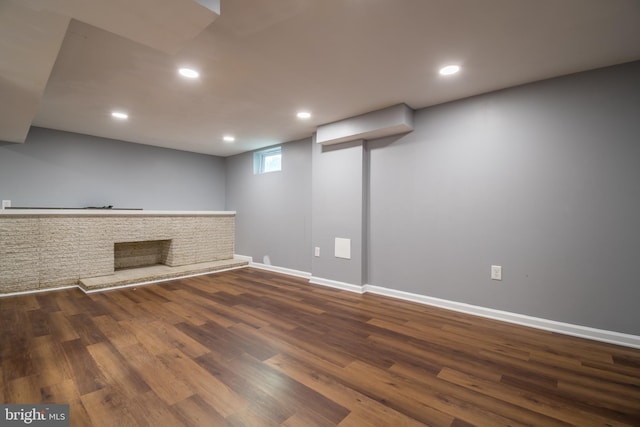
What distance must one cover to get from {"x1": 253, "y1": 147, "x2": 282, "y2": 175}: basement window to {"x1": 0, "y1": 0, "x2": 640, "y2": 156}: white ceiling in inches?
69.0

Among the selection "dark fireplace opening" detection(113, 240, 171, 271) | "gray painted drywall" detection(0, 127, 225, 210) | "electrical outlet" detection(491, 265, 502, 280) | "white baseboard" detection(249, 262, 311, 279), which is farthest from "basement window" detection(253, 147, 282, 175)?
"electrical outlet" detection(491, 265, 502, 280)

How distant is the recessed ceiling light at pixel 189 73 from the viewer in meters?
2.33

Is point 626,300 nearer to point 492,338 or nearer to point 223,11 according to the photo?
point 492,338

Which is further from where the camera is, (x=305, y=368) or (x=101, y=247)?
(x=101, y=247)

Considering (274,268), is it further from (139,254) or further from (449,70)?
(449,70)

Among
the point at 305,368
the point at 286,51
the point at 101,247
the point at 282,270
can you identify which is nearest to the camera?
the point at 305,368

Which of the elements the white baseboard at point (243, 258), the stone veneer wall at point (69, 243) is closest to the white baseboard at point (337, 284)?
the white baseboard at point (243, 258)

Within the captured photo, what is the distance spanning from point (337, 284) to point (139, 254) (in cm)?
367

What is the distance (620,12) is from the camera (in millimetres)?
1620

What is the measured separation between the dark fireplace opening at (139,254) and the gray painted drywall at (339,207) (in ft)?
9.58

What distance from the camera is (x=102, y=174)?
4.51 metres


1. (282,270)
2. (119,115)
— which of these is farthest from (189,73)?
(282,270)

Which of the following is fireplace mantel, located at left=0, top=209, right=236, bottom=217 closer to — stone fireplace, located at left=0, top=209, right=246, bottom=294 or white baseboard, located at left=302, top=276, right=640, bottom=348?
stone fireplace, located at left=0, top=209, right=246, bottom=294

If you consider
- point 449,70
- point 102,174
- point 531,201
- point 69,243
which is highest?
point 449,70
